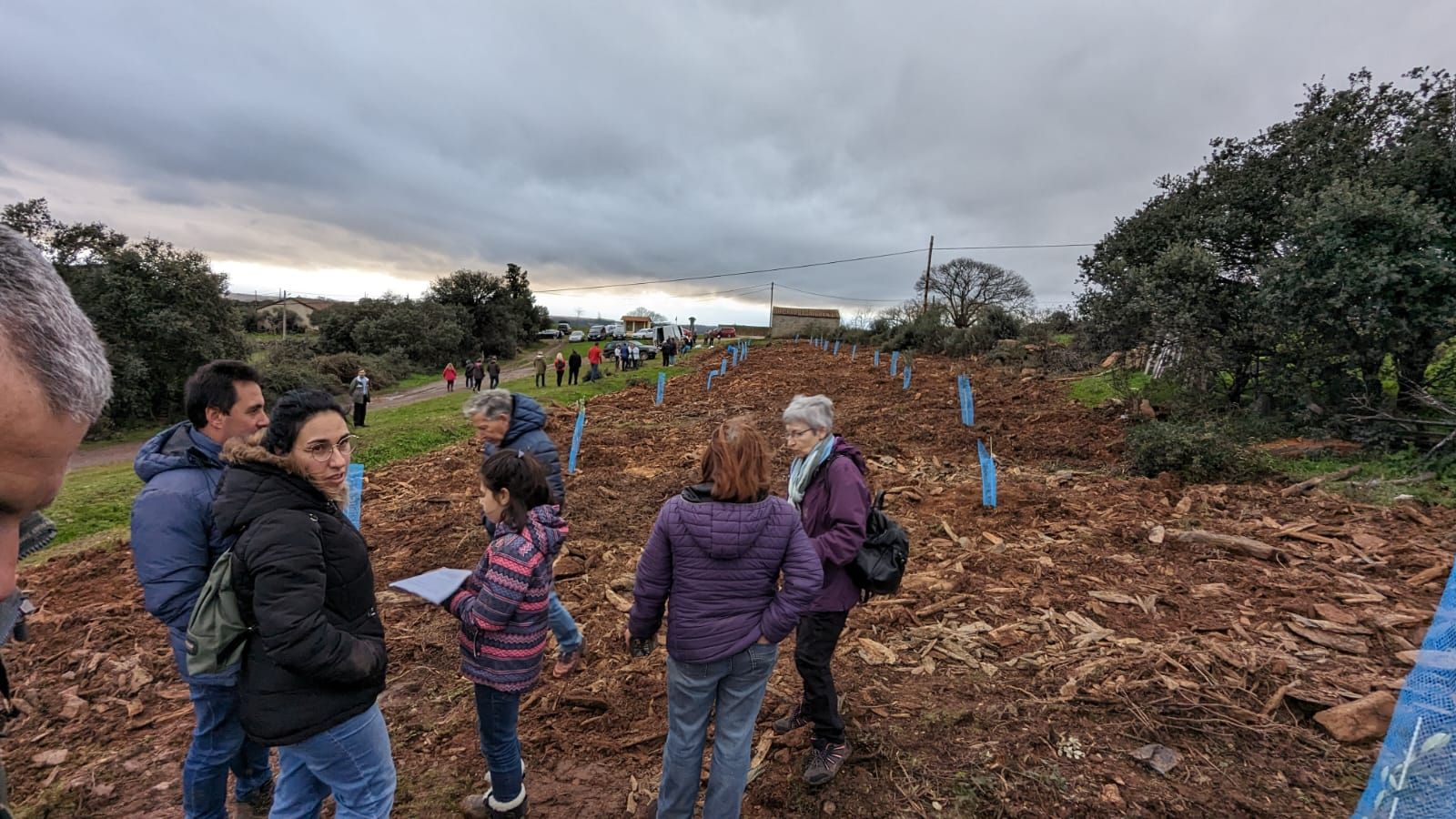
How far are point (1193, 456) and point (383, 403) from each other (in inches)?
1034

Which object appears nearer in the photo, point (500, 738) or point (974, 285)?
point (500, 738)

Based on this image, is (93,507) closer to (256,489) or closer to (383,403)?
(256,489)

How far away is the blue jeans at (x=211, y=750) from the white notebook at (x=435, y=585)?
0.72 m

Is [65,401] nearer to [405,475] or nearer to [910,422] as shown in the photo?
[405,475]

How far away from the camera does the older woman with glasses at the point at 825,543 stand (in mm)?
2873

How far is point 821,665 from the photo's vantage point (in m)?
3.01

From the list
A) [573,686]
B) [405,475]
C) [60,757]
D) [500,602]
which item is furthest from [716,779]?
[405,475]

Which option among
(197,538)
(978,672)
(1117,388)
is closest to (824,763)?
(978,672)

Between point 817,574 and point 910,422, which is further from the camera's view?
point 910,422

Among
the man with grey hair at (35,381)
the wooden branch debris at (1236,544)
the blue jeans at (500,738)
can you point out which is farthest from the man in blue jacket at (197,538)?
the wooden branch debris at (1236,544)

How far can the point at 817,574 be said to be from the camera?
95.5 inches

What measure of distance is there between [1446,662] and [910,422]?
9.90m

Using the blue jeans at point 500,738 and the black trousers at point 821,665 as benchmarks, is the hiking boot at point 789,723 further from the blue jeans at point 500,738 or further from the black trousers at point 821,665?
the blue jeans at point 500,738

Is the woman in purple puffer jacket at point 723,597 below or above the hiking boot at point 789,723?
Answer: above
